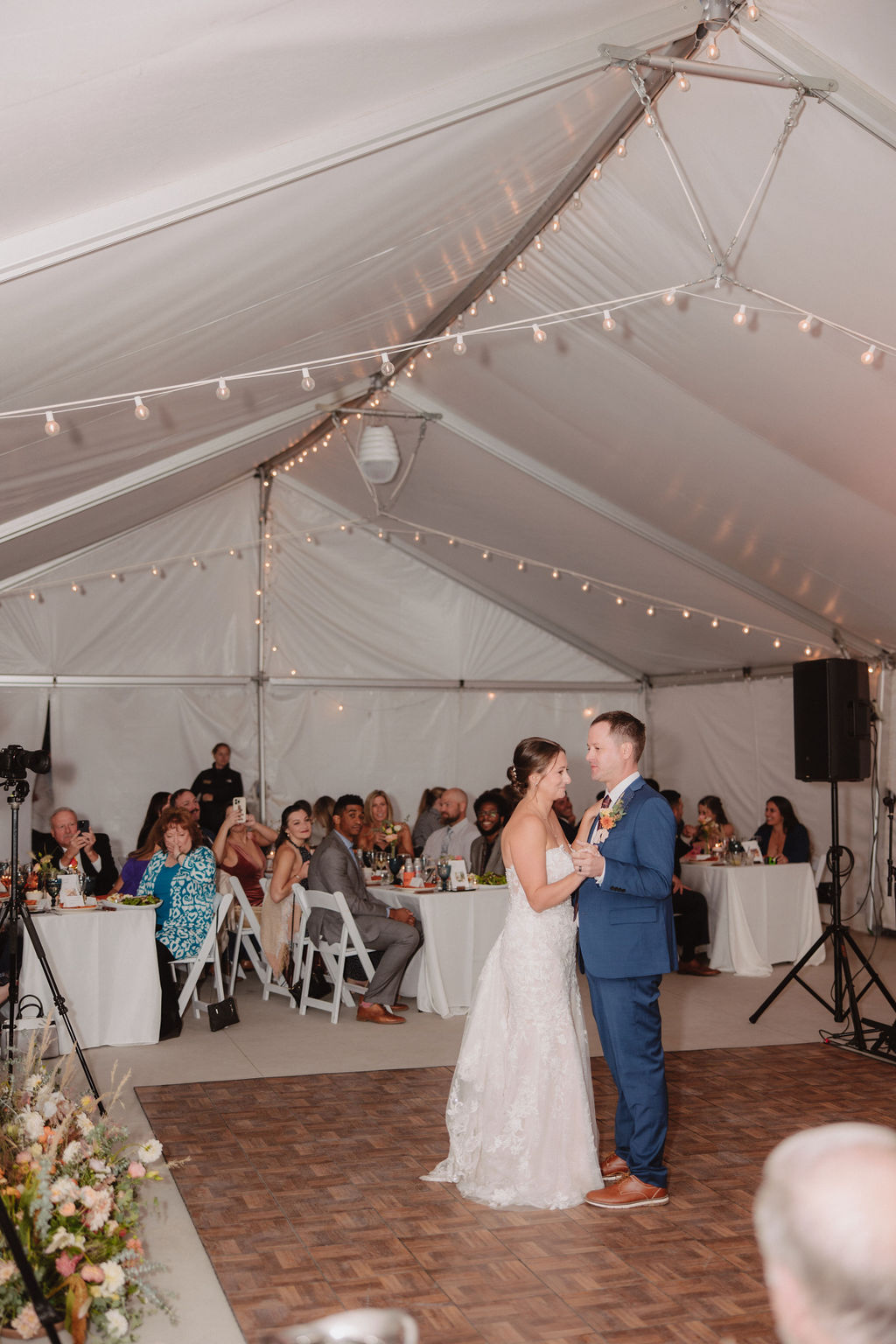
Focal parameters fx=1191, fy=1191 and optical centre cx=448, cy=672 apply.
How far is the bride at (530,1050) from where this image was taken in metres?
3.94

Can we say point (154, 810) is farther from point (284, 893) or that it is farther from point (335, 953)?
point (335, 953)

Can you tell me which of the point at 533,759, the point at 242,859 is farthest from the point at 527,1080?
the point at 242,859

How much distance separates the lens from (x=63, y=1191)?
285 centimetres

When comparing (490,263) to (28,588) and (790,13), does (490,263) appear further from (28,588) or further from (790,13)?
(28,588)

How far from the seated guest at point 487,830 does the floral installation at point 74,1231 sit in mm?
4572

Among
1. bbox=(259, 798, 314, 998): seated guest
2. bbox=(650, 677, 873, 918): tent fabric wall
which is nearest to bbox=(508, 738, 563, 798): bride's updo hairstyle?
bbox=(259, 798, 314, 998): seated guest

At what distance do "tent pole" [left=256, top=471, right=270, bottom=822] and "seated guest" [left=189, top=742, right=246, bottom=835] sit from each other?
46 centimetres

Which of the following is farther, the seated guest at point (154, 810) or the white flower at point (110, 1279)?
the seated guest at point (154, 810)

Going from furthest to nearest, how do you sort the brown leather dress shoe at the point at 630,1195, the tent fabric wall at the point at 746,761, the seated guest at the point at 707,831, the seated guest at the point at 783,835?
1. the tent fabric wall at the point at 746,761
2. the seated guest at the point at 783,835
3. the seated guest at the point at 707,831
4. the brown leather dress shoe at the point at 630,1195

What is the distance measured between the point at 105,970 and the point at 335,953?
50.3 inches

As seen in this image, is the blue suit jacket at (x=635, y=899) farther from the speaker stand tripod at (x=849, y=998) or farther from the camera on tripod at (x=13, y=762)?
the camera on tripod at (x=13, y=762)

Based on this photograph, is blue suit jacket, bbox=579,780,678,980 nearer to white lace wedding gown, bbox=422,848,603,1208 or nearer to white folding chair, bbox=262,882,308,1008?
white lace wedding gown, bbox=422,848,603,1208

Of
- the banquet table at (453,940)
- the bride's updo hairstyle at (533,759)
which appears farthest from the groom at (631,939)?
the banquet table at (453,940)

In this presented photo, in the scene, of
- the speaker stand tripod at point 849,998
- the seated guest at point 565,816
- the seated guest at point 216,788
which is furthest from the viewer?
the seated guest at point 216,788
